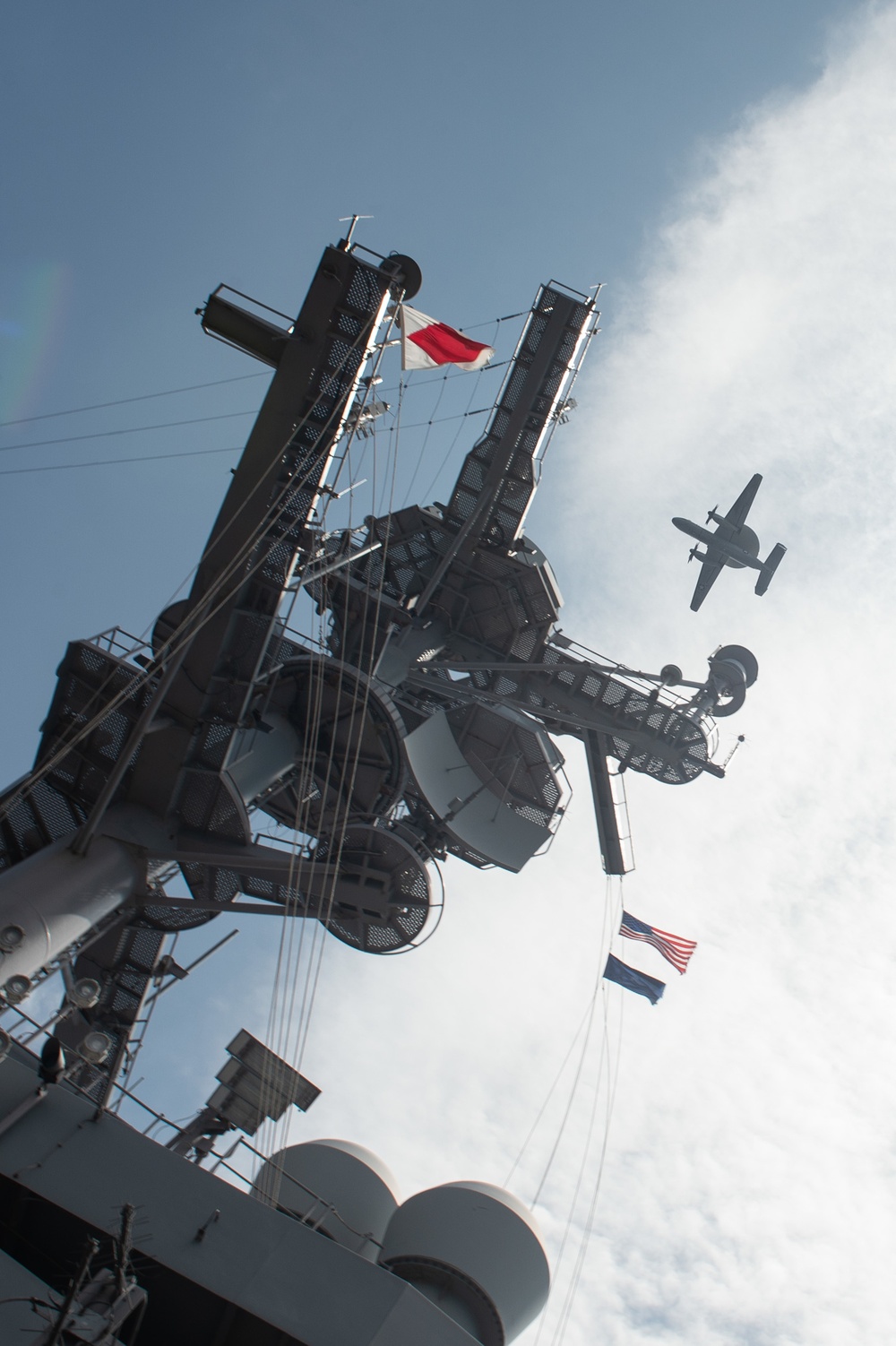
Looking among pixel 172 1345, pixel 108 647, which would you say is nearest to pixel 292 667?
pixel 108 647

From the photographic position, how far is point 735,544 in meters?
58.3

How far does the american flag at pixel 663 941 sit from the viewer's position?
23.8 metres

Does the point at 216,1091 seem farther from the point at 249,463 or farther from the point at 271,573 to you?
the point at 249,463

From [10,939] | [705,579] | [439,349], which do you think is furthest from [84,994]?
[705,579]

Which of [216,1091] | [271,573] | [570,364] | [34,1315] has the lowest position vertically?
[34,1315]

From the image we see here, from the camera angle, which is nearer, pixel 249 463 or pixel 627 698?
pixel 249 463

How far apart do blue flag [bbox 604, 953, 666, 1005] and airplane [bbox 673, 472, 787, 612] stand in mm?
38380

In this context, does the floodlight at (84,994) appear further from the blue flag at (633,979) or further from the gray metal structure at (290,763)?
the blue flag at (633,979)

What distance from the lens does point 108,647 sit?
16.4 m

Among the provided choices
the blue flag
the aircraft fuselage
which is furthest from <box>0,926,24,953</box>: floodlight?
the aircraft fuselage

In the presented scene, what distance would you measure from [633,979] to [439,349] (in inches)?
623

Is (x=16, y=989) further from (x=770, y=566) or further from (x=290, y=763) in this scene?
(x=770, y=566)

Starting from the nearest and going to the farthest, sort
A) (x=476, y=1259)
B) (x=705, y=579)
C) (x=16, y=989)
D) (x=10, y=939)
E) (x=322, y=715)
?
(x=16, y=989) < (x=10, y=939) < (x=476, y=1259) < (x=322, y=715) < (x=705, y=579)

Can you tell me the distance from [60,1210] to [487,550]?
1936cm
